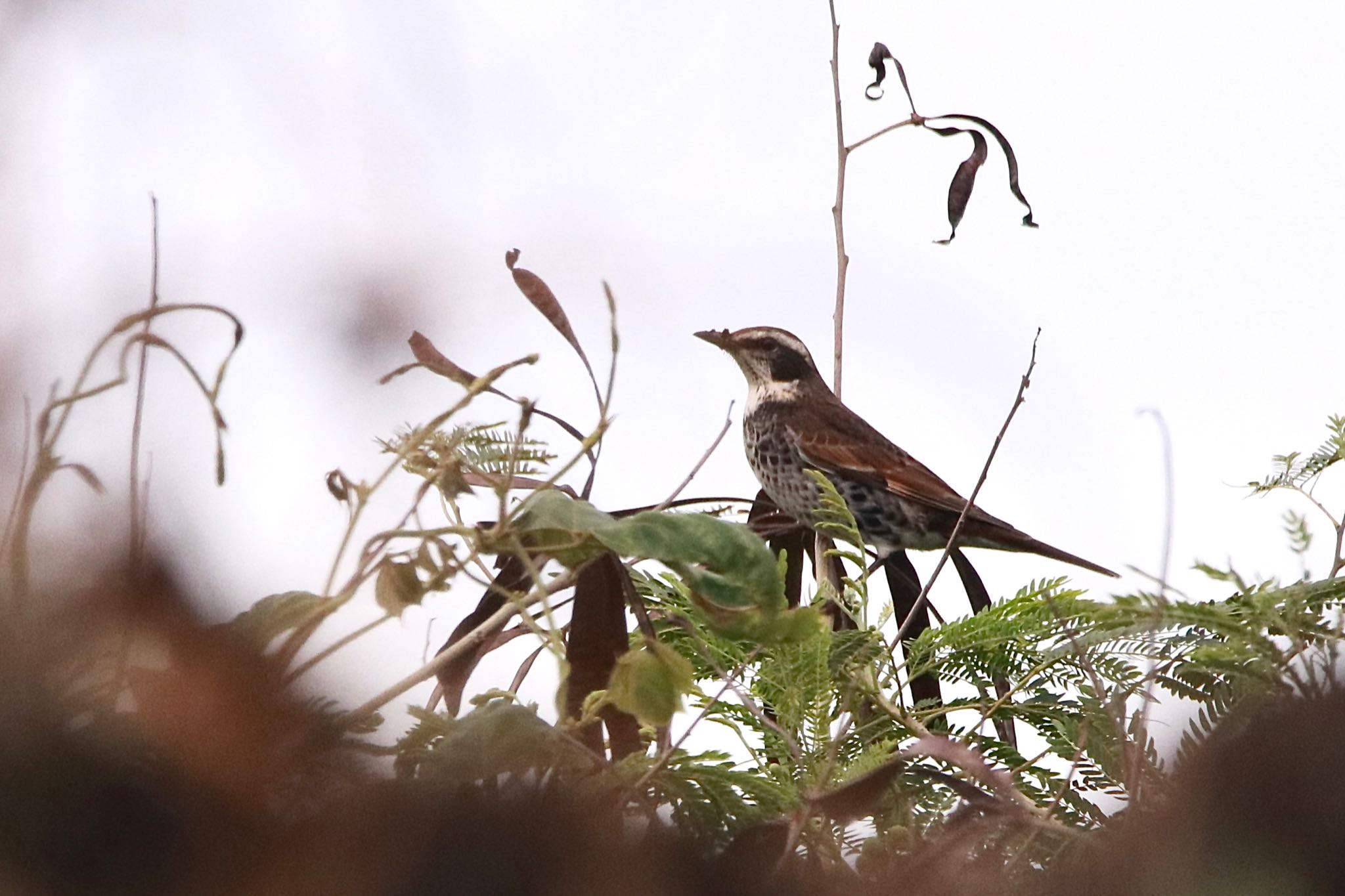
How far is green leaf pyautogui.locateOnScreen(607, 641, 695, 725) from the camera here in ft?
2.89

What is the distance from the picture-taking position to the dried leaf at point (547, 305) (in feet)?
2.93

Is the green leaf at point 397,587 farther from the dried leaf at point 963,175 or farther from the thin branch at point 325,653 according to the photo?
the dried leaf at point 963,175

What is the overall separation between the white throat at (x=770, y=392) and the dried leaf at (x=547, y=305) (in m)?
4.64

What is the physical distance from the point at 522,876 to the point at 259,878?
89 mm

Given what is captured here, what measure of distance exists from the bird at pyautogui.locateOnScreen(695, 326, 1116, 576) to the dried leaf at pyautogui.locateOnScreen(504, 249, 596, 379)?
3.68m

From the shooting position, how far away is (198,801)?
0.45 m

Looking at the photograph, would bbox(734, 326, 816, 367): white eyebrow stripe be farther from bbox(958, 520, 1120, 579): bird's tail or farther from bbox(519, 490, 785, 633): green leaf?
bbox(519, 490, 785, 633): green leaf

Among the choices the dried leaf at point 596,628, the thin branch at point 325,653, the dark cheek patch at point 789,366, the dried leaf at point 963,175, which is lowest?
the thin branch at point 325,653

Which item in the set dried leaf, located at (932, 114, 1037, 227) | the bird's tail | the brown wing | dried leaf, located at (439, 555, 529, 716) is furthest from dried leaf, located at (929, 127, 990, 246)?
the brown wing

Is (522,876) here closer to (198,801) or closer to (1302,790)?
(198,801)

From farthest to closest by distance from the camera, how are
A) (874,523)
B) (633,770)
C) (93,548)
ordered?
(874,523)
(633,770)
(93,548)

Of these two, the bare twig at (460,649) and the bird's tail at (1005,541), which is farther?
the bird's tail at (1005,541)

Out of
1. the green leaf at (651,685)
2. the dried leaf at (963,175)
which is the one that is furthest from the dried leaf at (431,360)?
the dried leaf at (963,175)

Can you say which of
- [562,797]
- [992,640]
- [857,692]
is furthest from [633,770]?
[992,640]
